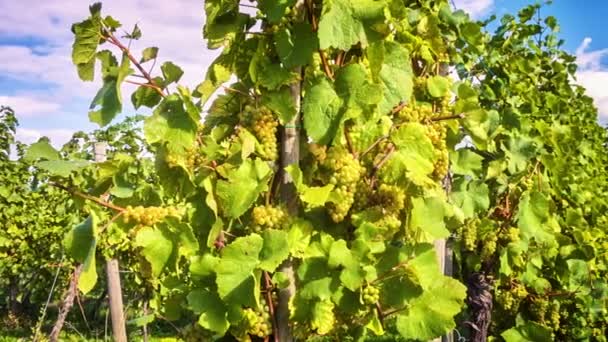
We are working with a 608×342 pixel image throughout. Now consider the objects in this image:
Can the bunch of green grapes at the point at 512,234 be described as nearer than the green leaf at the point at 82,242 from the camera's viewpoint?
No

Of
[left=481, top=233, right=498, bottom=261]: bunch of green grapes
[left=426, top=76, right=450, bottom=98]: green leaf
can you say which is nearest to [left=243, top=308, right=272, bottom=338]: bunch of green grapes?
[left=426, top=76, right=450, bottom=98]: green leaf

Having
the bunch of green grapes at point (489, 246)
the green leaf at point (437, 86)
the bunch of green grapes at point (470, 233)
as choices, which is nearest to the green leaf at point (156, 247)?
the green leaf at point (437, 86)

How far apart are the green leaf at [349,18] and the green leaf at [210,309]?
0.78 meters

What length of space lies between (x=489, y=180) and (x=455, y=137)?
4.56ft

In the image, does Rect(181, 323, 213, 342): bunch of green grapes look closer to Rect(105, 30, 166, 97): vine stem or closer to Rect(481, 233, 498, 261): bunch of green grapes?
Rect(105, 30, 166, 97): vine stem

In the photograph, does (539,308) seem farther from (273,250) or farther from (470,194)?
(273,250)

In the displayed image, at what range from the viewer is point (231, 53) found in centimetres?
203

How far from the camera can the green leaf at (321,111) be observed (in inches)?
70.6

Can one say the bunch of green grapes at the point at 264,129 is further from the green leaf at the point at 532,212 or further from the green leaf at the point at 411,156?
the green leaf at the point at 532,212

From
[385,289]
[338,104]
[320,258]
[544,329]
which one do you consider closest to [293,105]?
[338,104]

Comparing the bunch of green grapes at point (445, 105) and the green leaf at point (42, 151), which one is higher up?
the bunch of green grapes at point (445, 105)

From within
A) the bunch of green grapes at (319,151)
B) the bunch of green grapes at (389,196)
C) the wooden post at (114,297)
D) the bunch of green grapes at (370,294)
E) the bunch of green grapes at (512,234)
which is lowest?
the wooden post at (114,297)

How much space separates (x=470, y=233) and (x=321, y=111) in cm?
239

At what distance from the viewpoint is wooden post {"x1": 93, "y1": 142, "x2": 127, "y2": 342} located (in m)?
5.61
